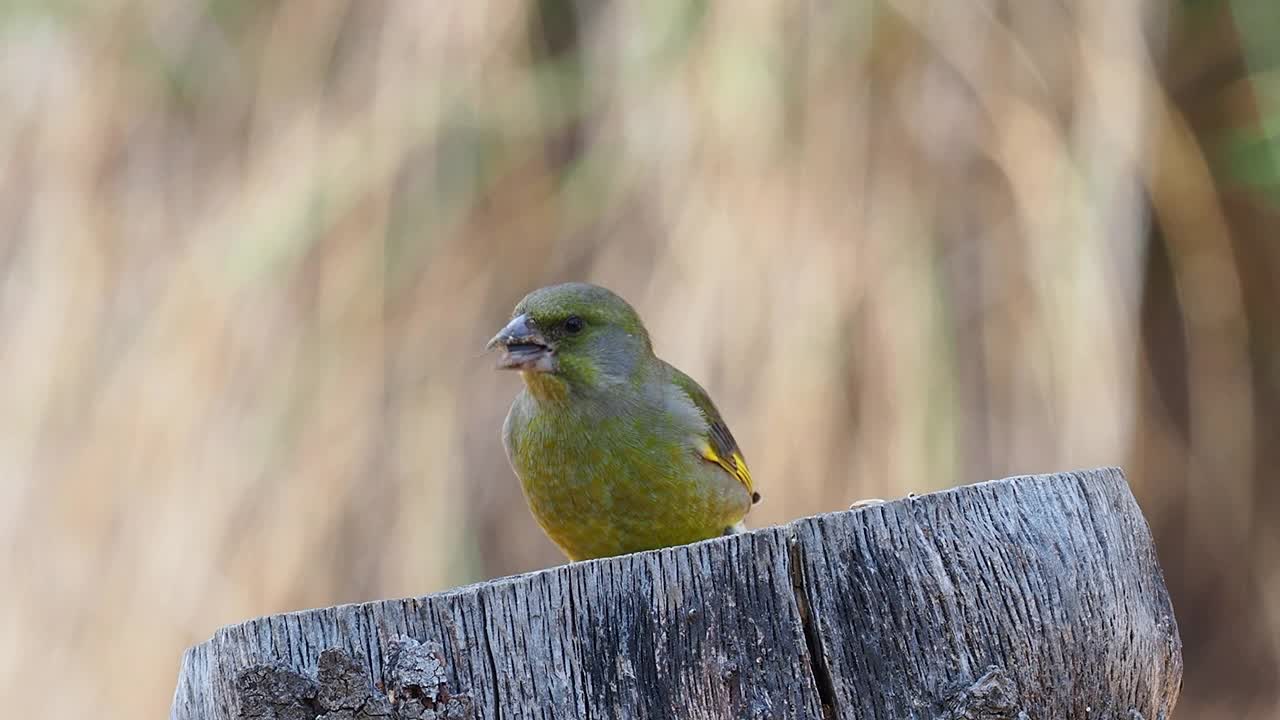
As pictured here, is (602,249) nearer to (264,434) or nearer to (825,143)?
(825,143)

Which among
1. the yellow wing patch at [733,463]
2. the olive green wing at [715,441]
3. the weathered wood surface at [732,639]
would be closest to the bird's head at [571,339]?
the olive green wing at [715,441]

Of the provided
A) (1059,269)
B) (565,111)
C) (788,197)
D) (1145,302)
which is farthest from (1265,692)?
(565,111)

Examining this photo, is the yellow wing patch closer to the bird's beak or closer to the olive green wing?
the olive green wing

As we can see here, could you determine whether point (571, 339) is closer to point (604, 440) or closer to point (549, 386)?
point (549, 386)

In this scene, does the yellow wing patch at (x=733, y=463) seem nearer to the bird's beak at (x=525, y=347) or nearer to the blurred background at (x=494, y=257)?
the bird's beak at (x=525, y=347)

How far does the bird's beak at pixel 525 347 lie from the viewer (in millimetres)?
3350

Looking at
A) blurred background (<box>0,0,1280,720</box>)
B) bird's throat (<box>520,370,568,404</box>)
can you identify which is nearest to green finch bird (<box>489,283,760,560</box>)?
bird's throat (<box>520,370,568,404</box>)

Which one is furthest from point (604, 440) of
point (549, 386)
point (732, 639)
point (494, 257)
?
point (494, 257)

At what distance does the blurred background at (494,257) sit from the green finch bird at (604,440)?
1384 mm

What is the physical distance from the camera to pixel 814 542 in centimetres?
200

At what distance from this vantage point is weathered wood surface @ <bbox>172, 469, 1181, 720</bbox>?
A: 6.45 ft

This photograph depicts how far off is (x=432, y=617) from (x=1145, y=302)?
188 inches

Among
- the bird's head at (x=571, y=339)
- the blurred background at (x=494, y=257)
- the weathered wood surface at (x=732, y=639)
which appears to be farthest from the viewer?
the blurred background at (x=494, y=257)

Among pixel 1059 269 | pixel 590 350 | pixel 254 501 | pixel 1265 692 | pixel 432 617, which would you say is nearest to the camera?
pixel 432 617
